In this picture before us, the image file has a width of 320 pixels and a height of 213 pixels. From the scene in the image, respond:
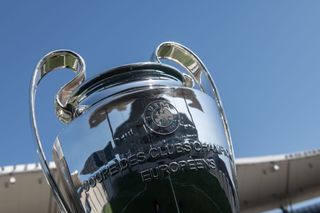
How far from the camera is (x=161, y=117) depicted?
1.40 m

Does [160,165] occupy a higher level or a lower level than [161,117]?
lower

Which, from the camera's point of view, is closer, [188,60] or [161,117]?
[161,117]

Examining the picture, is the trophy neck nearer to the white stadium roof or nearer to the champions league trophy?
the champions league trophy

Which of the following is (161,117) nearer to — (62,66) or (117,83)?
(117,83)

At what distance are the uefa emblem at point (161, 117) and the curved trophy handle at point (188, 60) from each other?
267mm

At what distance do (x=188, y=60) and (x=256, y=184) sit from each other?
7.63 metres

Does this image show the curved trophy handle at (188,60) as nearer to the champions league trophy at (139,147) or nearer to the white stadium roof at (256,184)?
the champions league trophy at (139,147)

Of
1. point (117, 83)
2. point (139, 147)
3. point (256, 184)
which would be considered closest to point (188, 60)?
point (117, 83)

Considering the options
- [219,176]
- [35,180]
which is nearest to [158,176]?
[219,176]

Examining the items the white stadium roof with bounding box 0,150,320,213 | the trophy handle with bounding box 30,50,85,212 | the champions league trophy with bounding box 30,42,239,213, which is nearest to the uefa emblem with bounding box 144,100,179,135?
the champions league trophy with bounding box 30,42,239,213

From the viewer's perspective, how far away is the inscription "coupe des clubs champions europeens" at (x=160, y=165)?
1336mm

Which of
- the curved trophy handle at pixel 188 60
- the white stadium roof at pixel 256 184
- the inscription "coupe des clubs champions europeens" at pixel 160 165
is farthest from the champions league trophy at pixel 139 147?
the white stadium roof at pixel 256 184

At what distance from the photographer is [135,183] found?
133 centimetres

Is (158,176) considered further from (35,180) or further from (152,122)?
(35,180)
